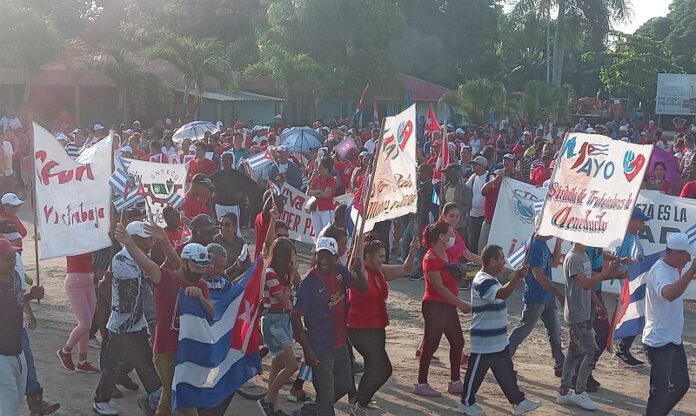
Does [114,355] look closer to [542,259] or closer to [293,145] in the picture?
[542,259]

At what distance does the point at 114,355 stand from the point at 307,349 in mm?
1592

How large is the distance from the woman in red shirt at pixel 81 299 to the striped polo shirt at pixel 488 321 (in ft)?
11.3

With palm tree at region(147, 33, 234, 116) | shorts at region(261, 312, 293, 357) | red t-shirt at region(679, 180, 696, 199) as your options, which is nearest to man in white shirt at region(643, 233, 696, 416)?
shorts at region(261, 312, 293, 357)

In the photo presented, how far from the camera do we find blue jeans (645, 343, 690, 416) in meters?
7.39

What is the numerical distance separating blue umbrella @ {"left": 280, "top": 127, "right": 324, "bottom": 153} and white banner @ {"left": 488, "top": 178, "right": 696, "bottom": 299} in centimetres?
741

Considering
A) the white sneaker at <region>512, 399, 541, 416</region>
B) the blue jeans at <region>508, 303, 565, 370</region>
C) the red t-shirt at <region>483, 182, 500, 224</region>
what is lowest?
the white sneaker at <region>512, 399, 541, 416</region>

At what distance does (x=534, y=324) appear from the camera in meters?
9.16

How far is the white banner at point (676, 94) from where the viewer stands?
159 ft

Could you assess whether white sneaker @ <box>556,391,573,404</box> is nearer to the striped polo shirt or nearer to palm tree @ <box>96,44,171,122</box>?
the striped polo shirt

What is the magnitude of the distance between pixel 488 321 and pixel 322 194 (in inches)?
235

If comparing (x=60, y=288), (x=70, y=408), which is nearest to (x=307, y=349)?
(x=70, y=408)

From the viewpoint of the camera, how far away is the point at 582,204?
796cm

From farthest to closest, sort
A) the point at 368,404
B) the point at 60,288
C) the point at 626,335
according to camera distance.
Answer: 1. the point at 60,288
2. the point at 626,335
3. the point at 368,404

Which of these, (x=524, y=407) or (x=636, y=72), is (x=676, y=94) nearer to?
(x=636, y=72)
